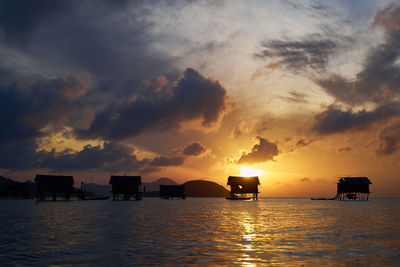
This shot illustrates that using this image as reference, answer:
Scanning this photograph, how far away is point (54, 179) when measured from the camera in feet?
349

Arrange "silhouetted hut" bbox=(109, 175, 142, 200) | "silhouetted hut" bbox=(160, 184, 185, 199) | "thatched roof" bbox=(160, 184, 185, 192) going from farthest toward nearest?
"silhouetted hut" bbox=(160, 184, 185, 199) → "thatched roof" bbox=(160, 184, 185, 192) → "silhouetted hut" bbox=(109, 175, 142, 200)

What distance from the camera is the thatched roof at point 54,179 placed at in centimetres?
10469

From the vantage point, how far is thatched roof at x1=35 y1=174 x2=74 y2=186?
105 meters

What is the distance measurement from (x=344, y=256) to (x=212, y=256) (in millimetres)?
6538

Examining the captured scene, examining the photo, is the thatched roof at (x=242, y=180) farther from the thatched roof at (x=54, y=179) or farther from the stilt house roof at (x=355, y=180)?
the thatched roof at (x=54, y=179)

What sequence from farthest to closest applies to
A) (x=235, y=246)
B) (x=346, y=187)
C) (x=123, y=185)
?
(x=346, y=187)
(x=123, y=185)
(x=235, y=246)

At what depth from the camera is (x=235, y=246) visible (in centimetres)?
2177

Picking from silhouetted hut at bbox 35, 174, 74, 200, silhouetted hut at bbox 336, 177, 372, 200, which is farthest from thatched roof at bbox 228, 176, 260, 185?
silhouetted hut at bbox 35, 174, 74, 200

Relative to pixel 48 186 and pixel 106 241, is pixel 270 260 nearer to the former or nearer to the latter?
pixel 106 241

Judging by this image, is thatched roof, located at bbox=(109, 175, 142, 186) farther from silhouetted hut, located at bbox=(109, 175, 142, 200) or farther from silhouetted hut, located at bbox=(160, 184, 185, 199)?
silhouetted hut, located at bbox=(160, 184, 185, 199)

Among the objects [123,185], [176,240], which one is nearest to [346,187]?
[123,185]

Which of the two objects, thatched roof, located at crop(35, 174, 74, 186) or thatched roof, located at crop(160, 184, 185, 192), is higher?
thatched roof, located at crop(35, 174, 74, 186)

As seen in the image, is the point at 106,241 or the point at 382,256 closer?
the point at 382,256

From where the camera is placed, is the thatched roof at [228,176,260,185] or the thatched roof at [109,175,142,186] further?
the thatched roof at [228,176,260,185]
